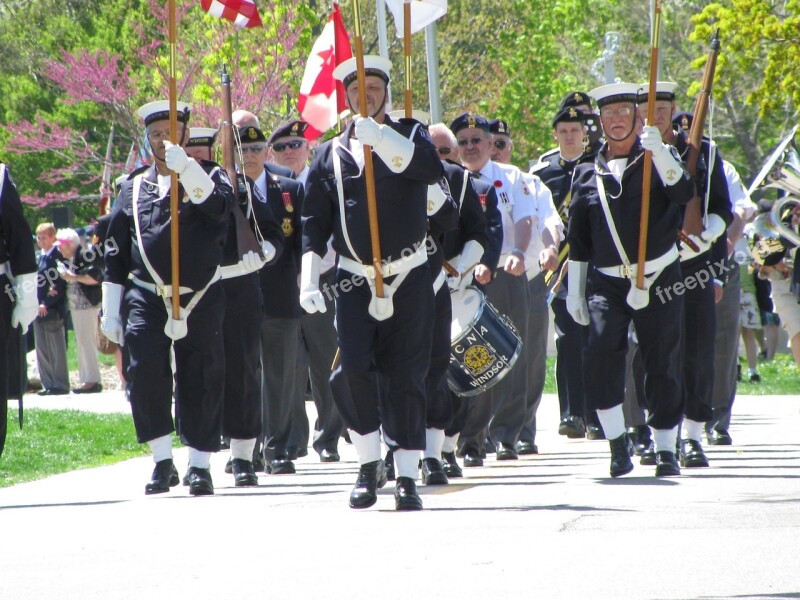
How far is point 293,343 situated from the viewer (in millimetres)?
10961

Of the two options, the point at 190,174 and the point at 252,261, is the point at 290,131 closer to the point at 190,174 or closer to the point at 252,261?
the point at 252,261

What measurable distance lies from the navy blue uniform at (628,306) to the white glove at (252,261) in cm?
192

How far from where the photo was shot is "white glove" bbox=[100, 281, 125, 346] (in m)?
9.01

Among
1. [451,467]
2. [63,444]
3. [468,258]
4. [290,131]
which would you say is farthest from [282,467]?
[63,444]

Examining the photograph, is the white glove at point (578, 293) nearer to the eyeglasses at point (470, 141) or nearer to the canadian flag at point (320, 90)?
the eyeglasses at point (470, 141)

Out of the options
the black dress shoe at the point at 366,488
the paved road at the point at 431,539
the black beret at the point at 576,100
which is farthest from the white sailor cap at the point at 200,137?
the black beret at the point at 576,100

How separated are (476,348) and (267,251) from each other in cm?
142

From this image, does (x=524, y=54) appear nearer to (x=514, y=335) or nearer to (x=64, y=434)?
(x=64, y=434)

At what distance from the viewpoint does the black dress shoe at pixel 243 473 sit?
31.5 feet

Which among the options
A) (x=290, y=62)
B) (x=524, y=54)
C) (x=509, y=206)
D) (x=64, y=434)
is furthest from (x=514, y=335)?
(x=524, y=54)

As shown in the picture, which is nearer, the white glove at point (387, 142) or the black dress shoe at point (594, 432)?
the white glove at point (387, 142)

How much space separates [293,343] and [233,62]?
39.3 feet

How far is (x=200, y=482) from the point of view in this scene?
8961 mm

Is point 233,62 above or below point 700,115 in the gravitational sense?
above
